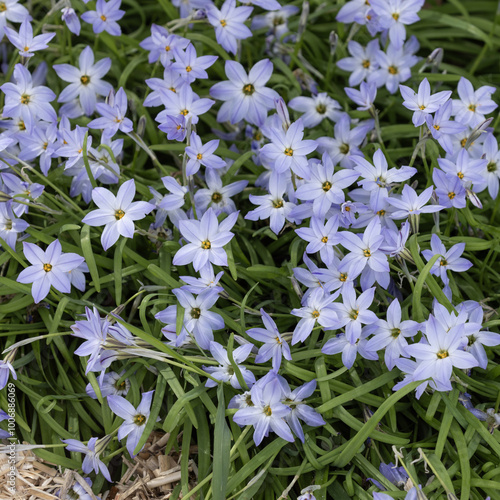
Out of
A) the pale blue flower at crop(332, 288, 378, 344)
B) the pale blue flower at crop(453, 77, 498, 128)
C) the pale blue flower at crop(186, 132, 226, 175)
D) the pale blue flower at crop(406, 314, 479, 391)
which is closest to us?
the pale blue flower at crop(406, 314, 479, 391)

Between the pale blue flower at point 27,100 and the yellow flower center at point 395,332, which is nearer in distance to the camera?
the yellow flower center at point 395,332

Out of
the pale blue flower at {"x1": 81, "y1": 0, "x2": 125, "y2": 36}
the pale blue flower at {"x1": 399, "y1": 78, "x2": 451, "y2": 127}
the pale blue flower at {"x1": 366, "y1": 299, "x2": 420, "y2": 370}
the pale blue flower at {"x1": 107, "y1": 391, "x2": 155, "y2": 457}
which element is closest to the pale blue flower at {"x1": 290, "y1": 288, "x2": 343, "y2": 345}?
the pale blue flower at {"x1": 366, "y1": 299, "x2": 420, "y2": 370}

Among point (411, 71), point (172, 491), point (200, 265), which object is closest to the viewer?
point (200, 265)

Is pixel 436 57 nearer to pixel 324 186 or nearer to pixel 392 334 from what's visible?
pixel 324 186

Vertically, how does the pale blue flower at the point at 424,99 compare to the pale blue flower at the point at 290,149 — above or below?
above

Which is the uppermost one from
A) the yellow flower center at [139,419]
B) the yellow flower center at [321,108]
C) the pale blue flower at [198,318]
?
the yellow flower center at [321,108]

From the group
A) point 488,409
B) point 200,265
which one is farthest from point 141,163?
point 488,409

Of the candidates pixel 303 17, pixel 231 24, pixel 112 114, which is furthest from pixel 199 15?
pixel 112 114

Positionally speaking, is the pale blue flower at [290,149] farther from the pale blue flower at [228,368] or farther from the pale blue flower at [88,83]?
the pale blue flower at [88,83]

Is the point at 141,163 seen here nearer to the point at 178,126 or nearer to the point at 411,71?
the point at 178,126

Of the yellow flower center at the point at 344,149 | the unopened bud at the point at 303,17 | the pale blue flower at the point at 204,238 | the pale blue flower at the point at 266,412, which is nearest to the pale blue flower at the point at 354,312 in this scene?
the pale blue flower at the point at 266,412

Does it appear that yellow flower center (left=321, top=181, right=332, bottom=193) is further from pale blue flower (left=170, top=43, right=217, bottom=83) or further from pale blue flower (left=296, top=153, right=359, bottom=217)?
pale blue flower (left=170, top=43, right=217, bottom=83)
